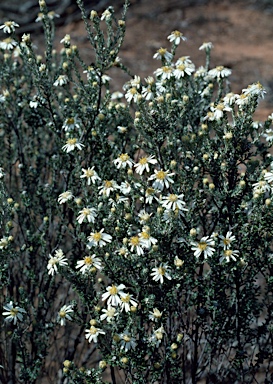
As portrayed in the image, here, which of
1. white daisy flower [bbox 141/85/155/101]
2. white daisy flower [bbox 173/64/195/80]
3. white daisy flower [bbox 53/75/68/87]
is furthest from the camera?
white daisy flower [bbox 53/75/68/87]

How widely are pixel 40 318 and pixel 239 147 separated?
1715 mm

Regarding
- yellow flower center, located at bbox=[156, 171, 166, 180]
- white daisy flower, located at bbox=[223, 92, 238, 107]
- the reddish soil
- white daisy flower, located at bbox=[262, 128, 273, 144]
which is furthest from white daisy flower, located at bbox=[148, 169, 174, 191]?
the reddish soil

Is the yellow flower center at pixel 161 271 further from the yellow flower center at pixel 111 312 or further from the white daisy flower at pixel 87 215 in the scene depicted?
the white daisy flower at pixel 87 215

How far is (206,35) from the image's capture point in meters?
10.9

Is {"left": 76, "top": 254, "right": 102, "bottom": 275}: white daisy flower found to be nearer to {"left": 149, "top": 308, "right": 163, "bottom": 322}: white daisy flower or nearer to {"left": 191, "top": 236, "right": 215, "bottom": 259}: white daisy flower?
{"left": 149, "top": 308, "right": 163, "bottom": 322}: white daisy flower

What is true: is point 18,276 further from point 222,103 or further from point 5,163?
point 222,103

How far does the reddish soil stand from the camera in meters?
9.42

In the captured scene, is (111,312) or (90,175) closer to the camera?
(111,312)

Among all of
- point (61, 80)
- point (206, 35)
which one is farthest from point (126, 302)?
point (206, 35)

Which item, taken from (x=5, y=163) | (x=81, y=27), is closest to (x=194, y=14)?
(x=81, y=27)

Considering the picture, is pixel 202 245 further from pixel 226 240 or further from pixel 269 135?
pixel 269 135

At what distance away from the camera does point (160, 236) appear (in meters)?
2.97

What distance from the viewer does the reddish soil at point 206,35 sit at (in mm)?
9422

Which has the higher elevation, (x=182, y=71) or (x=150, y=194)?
(x=182, y=71)
